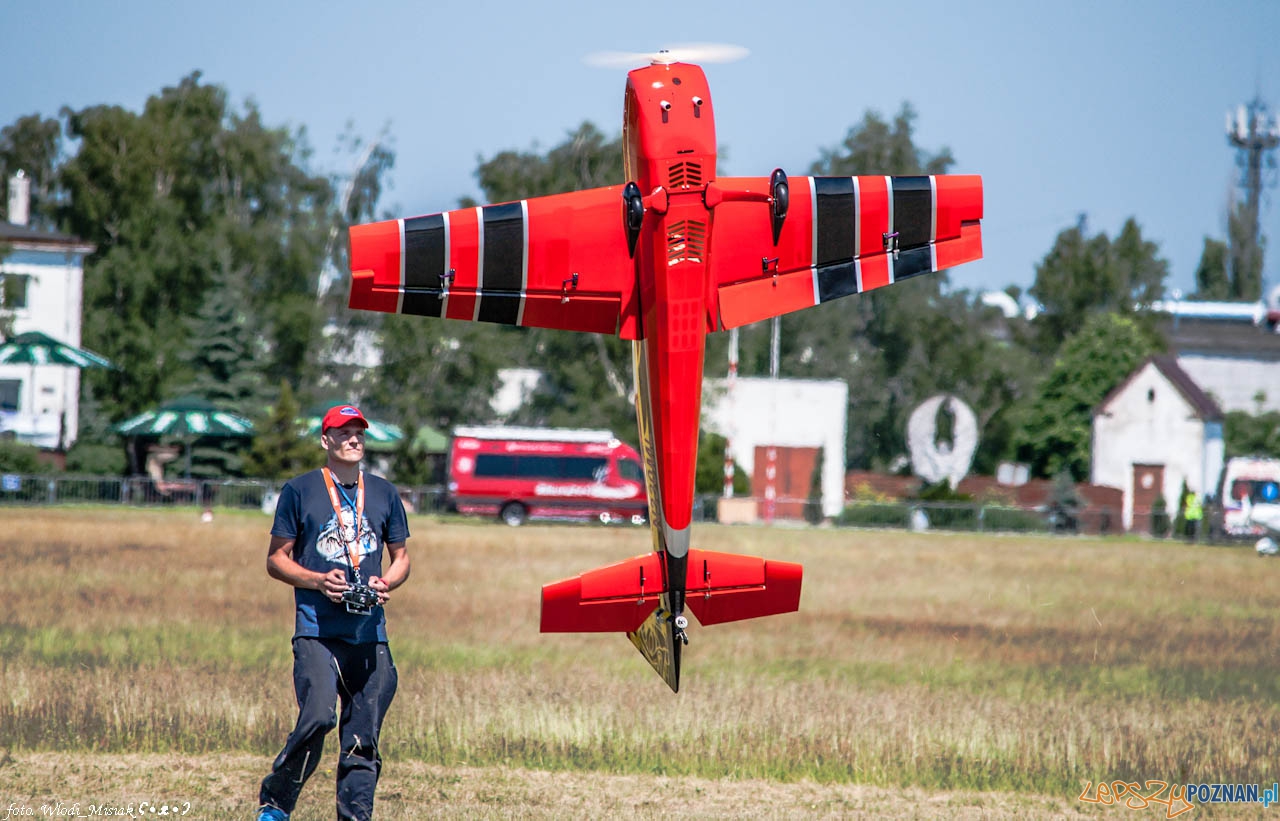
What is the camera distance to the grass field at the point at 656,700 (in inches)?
373

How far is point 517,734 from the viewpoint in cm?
1088

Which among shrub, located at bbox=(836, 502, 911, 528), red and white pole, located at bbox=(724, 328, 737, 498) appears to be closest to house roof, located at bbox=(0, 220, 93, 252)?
red and white pole, located at bbox=(724, 328, 737, 498)

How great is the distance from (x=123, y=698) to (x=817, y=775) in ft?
18.6

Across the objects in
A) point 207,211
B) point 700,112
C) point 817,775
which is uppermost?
point 207,211

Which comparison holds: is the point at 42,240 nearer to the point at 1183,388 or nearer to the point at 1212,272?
the point at 1183,388

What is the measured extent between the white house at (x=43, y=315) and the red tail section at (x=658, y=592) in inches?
1888

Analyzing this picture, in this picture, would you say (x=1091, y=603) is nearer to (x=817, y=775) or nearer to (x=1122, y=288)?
(x=817, y=775)

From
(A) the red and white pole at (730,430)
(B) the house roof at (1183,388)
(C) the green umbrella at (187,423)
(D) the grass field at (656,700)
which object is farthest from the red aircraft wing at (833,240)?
(B) the house roof at (1183,388)

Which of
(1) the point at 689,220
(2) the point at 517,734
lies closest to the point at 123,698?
(2) the point at 517,734

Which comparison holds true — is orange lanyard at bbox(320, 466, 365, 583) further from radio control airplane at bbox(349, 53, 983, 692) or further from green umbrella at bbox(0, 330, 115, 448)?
green umbrella at bbox(0, 330, 115, 448)

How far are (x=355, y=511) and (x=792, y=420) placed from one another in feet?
154

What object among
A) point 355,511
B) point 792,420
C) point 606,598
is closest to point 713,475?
point 792,420

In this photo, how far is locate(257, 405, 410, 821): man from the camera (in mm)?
7363

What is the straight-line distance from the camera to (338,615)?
7488 millimetres
